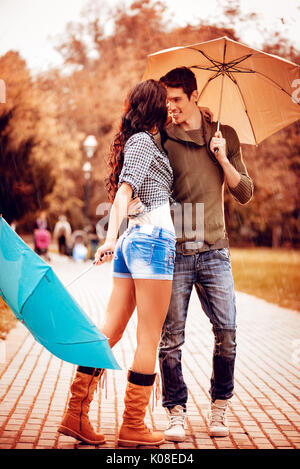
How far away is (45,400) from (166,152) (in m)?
2.19

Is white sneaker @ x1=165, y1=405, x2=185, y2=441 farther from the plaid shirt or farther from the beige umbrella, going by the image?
the beige umbrella

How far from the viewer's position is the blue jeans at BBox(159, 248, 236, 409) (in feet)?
12.4

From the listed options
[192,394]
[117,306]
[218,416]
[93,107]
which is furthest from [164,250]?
[93,107]

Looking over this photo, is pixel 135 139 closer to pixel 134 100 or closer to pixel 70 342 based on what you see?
pixel 134 100

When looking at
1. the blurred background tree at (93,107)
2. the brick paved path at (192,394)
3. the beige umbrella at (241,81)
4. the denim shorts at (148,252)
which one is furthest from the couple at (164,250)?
the blurred background tree at (93,107)

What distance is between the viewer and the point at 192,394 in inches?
201

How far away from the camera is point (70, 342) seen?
3.13m

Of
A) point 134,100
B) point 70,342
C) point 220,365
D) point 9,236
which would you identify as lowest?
point 220,365

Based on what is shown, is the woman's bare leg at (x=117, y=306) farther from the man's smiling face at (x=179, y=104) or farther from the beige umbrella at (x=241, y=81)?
the beige umbrella at (x=241, y=81)

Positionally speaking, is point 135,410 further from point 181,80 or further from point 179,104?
point 181,80

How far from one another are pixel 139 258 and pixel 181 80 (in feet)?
3.90

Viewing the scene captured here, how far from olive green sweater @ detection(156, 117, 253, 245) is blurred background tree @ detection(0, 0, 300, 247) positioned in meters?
8.07

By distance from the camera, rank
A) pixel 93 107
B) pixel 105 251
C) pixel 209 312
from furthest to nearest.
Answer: pixel 93 107, pixel 209 312, pixel 105 251

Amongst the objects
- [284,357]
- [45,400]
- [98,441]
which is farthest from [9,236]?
[284,357]
